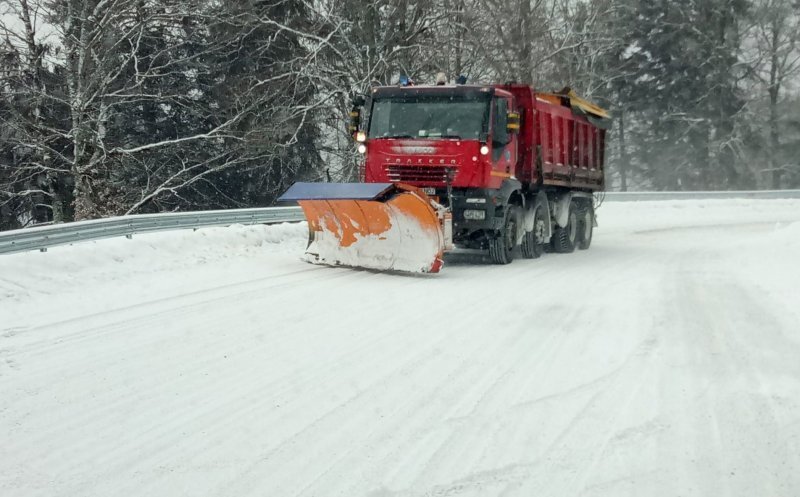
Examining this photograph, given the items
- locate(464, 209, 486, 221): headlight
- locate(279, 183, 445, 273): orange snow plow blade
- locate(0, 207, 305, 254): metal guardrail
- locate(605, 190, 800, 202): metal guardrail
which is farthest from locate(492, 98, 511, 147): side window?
locate(605, 190, 800, 202): metal guardrail

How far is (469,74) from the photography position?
2662 centimetres

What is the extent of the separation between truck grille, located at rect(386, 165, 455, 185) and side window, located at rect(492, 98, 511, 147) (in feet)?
2.81

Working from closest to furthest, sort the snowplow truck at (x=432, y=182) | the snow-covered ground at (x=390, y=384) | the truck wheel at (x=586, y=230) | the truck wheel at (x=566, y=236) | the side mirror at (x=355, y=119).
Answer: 1. the snow-covered ground at (x=390, y=384)
2. the snowplow truck at (x=432, y=182)
3. the side mirror at (x=355, y=119)
4. the truck wheel at (x=566, y=236)
5. the truck wheel at (x=586, y=230)

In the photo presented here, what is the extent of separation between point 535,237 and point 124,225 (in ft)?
24.4

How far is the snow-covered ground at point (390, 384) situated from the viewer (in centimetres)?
402

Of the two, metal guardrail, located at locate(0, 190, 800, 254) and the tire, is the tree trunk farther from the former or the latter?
metal guardrail, located at locate(0, 190, 800, 254)

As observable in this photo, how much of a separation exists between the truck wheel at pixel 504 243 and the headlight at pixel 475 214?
1.72 ft

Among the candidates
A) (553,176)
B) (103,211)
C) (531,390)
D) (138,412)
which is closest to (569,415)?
(531,390)

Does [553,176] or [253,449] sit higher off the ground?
[553,176]

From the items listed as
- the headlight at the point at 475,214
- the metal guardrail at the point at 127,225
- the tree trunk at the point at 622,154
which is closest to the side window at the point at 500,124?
the headlight at the point at 475,214

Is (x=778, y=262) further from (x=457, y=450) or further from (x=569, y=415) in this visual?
(x=457, y=450)

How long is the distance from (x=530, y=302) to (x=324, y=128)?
19483 millimetres

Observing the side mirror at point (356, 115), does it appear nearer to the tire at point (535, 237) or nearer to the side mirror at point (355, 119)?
the side mirror at point (355, 119)

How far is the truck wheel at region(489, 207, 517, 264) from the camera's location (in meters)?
13.5
